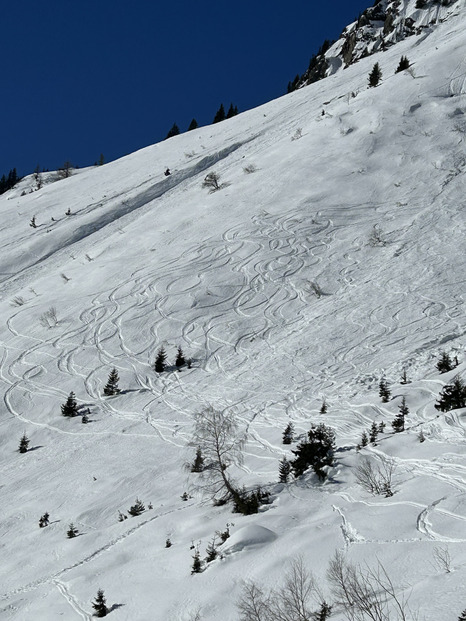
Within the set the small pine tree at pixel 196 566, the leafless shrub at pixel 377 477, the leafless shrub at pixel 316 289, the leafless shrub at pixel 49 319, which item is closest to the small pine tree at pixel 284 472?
the leafless shrub at pixel 377 477

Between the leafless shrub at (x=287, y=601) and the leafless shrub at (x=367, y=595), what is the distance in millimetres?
269

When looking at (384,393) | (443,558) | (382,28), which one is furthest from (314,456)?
(382,28)

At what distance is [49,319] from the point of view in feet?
77.5

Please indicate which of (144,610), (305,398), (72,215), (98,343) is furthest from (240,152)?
(144,610)

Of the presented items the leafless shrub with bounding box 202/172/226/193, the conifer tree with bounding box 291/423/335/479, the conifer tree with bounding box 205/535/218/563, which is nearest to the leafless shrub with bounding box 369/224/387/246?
A: the leafless shrub with bounding box 202/172/226/193

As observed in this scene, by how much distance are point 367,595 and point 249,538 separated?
332cm

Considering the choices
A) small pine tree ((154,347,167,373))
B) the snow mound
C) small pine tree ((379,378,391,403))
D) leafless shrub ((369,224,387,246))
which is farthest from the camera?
leafless shrub ((369,224,387,246))

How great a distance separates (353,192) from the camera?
31078mm

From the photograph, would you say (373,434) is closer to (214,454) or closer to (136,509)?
(214,454)

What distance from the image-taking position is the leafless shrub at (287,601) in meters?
5.61

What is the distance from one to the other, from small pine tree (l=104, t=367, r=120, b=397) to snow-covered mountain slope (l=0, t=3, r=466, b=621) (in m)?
0.36

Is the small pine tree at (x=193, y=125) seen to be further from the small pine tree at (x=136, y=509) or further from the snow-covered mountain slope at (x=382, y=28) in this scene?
the small pine tree at (x=136, y=509)

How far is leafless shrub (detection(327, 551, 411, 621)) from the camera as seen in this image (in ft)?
16.5

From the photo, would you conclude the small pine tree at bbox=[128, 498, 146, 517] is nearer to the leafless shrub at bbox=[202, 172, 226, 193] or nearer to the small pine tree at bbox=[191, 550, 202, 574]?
the small pine tree at bbox=[191, 550, 202, 574]
